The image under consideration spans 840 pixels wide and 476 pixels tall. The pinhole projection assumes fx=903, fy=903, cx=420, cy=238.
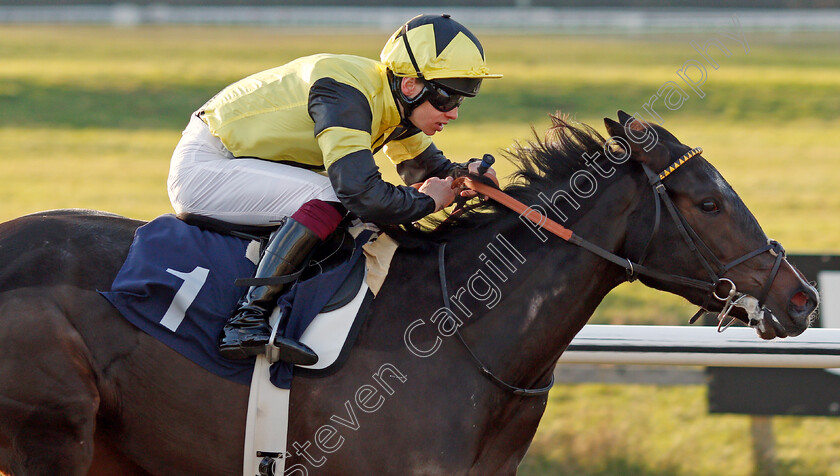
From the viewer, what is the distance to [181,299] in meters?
2.84

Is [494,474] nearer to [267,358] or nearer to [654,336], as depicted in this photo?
[267,358]

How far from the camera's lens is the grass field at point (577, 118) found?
510 centimetres

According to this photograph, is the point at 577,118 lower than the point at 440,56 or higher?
lower

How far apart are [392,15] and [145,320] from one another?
1111 inches

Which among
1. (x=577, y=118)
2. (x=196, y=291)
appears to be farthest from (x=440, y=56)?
(x=577, y=118)

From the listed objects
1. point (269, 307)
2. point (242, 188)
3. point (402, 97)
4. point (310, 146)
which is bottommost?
point (269, 307)

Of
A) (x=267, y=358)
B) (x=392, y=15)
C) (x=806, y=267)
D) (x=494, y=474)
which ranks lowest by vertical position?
(x=392, y=15)

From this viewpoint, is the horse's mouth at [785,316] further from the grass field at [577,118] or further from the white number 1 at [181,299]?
the white number 1 at [181,299]

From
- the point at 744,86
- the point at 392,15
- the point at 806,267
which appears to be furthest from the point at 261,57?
the point at 806,267

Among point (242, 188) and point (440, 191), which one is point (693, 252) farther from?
point (242, 188)

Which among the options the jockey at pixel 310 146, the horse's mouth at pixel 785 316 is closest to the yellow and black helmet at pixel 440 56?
the jockey at pixel 310 146

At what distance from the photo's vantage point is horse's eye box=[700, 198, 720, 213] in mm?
2932

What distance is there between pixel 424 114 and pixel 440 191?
29cm

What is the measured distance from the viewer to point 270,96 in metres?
3.04
